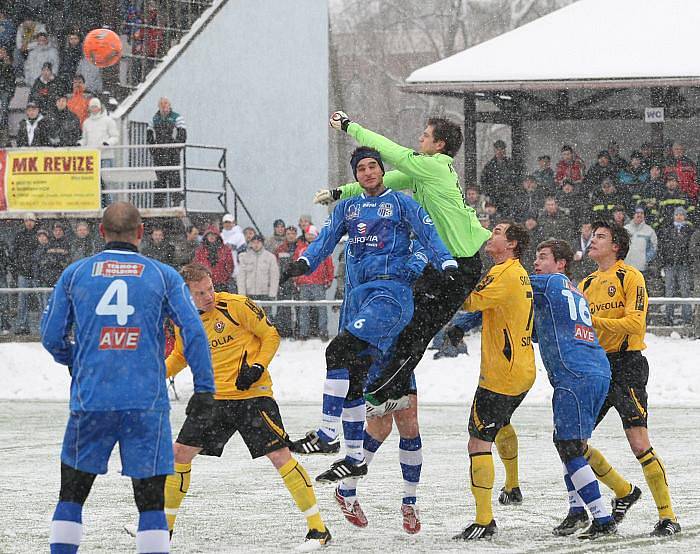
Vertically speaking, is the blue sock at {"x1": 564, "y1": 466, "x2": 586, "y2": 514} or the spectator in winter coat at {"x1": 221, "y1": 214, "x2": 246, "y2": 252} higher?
the spectator in winter coat at {"x1": 221, "y1": 214, "x2": 246, "y2": 252}

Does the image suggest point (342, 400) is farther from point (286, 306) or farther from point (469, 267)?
point (286, 306)

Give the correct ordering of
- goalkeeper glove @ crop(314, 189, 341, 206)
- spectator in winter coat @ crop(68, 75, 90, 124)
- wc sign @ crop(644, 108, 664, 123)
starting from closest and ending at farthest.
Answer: goalkeeper glove @ crop(314, 189, 341, 206) → wc sign @ crop(644, 108, 664, 123) → spectator in winter coat @ crop(68, 75, 90, 124)

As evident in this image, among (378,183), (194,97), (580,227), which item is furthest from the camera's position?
(194,97)

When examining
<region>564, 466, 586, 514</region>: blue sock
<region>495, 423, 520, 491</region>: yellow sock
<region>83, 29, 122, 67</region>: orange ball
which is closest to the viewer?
<region>564, 466, 586, 514</region>: blue sock

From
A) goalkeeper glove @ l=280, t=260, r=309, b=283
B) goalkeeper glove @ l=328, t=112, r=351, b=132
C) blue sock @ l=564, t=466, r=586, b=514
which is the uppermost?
goalkeeper glove @ l=328, t=112, r=351, b=132

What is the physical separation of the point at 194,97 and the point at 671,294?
1147cm

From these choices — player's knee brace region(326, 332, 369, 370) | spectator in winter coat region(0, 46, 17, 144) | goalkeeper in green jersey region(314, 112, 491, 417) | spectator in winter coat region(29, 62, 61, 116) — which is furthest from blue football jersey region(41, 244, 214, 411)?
spectator in winter coat region(0, 46, 17, 144)

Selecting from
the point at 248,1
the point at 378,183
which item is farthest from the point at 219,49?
the point at 378,183

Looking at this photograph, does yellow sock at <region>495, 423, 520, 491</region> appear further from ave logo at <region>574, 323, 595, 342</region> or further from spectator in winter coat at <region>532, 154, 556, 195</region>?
spectator in winter coat at <region>532, 154, 556, 195</region>

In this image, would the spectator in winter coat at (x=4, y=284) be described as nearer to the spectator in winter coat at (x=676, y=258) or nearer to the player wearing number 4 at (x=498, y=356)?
the spectator in winter coat at (x=676, y=258)

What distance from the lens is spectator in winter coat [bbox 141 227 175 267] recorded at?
21297 mm

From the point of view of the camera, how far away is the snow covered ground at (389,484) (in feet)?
27.5

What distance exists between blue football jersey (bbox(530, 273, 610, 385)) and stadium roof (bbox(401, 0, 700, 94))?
14.1 m

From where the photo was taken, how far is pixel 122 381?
6.41 metres
